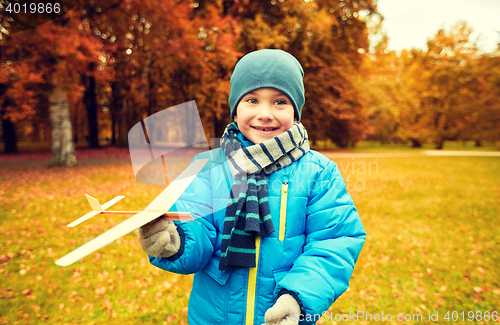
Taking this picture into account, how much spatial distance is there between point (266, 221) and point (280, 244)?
0.51 feet

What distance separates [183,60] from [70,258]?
10886 millimetres

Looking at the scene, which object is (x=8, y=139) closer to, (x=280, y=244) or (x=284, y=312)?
(x=280, y=244)

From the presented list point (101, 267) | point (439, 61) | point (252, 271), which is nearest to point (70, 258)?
point (252, 271)

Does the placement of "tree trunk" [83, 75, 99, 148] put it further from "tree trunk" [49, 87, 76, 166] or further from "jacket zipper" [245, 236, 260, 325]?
"jacket zipper" [245, 236, 260, 325]

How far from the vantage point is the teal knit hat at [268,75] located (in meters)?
1.41

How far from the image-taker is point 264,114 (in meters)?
1.42

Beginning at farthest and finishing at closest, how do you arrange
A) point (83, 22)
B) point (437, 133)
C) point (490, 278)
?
point (437, 133), point (83, 22), point (490, 278)

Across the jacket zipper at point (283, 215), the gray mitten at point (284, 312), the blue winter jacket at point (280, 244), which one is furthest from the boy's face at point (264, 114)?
the gray mitten at point (284, 312)

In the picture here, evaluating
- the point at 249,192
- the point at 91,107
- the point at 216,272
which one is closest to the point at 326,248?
the point at 249,192

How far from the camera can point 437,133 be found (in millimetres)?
28578

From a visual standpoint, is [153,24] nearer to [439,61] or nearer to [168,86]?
[168,86]

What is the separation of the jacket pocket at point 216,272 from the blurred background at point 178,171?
0.50 meters

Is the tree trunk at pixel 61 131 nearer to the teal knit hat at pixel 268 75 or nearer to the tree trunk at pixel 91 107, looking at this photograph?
the teal knit hat at pixel 268 75

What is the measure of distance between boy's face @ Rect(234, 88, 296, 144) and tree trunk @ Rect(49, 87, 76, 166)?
432 inches
